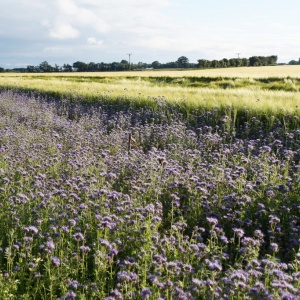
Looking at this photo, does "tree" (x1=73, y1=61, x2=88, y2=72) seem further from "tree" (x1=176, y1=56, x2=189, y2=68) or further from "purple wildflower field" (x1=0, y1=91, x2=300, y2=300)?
"purple wildflower field" (x1=0, y1=91, x2=300, y2=300)

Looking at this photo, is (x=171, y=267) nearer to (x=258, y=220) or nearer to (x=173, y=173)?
(x=258, y=220)

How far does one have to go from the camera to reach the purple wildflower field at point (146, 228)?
347cm

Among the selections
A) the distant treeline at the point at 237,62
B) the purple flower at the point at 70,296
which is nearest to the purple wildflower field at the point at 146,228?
the purple flower at the point at 70,296

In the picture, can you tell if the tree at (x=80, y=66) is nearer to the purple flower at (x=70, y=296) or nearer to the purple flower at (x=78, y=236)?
the purple flower at (x=78, y=236)

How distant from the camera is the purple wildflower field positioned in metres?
3.47

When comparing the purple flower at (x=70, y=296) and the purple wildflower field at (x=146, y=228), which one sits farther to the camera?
the purple wildflower field at (x=146, y=228)

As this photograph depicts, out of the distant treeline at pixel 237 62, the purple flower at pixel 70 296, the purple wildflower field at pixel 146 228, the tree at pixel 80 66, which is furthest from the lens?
the tree at pixel 80 66

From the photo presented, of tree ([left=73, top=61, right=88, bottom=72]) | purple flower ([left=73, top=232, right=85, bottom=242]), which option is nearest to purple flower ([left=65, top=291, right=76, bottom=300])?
purple flower ([left=73, top=232, right=85, bottom=242])

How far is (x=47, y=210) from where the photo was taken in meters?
4.96

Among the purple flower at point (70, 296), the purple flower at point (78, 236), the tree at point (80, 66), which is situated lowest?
the purple flower at point (70, 296)

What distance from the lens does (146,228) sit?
4.36m

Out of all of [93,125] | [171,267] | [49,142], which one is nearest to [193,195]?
[171,267]

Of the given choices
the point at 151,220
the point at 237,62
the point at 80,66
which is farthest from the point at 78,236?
the point at 80,66

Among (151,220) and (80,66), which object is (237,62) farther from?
(151,220)
